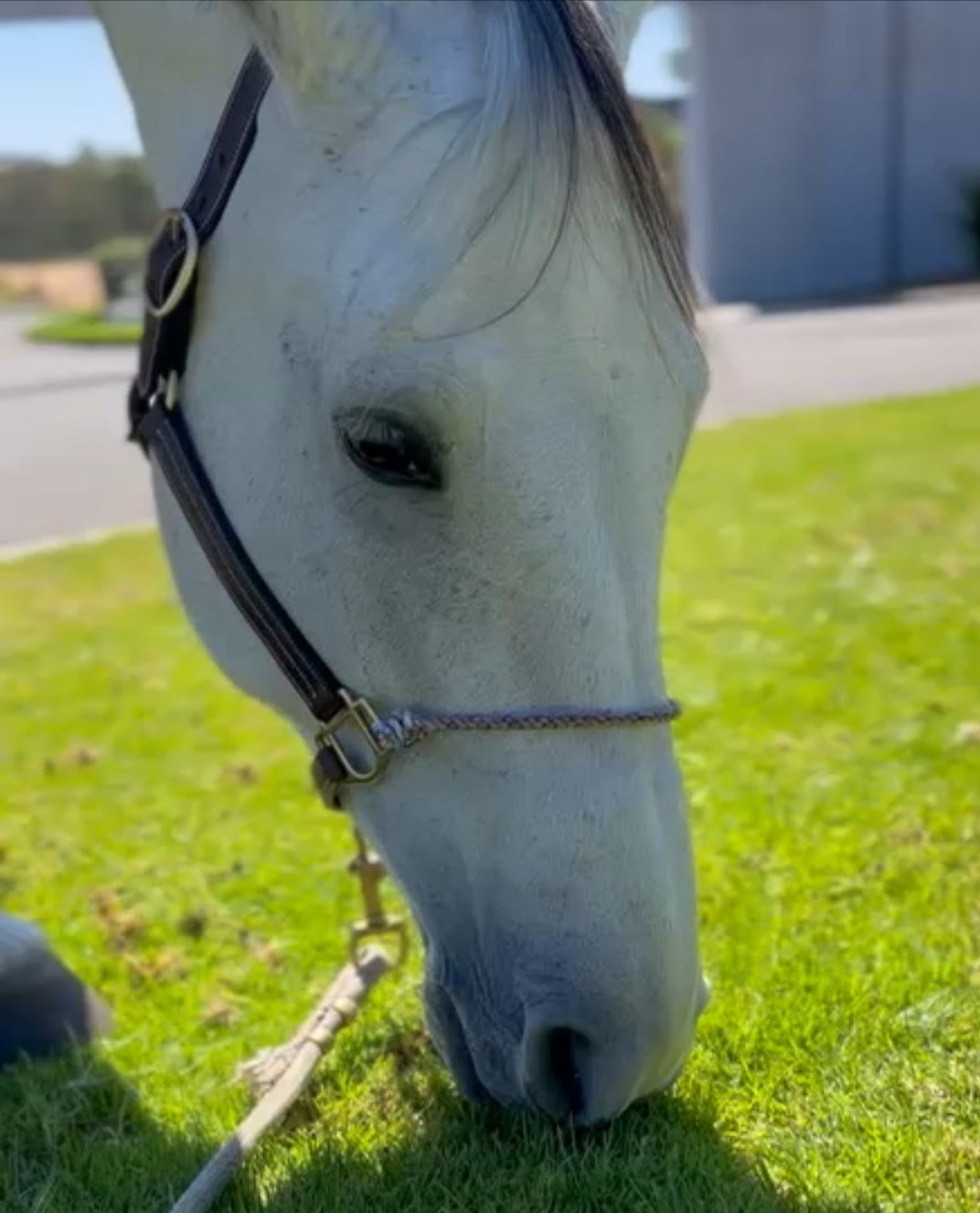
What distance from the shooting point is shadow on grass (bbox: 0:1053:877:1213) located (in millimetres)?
1853

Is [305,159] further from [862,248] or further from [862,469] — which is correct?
[862,248]

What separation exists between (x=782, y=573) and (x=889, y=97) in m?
16.5

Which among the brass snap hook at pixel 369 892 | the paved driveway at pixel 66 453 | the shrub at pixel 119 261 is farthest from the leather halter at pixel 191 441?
the shrub at pixel 119 261

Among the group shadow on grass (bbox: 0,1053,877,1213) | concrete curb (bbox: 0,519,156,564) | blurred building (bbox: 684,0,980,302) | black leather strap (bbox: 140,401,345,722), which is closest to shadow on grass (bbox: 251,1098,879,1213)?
shadow on grass (bbox: 0,1053,877,1213)

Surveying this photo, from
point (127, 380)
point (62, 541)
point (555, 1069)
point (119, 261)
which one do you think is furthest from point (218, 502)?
point (119, 261)

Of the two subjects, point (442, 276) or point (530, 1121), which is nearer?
point (442, 276)

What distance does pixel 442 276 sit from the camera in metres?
1.53

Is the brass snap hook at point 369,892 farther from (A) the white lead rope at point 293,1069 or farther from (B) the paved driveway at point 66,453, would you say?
(B) the paved driveway at point 66,453

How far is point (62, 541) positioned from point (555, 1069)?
577cm

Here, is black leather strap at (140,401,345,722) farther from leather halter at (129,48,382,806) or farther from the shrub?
the shrub

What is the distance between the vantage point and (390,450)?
157 centimetres

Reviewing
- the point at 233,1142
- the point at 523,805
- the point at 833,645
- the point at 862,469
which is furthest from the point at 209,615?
the point at 862,469

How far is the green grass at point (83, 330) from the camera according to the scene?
17.5m

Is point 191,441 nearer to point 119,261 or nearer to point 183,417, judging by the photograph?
point 183,417
